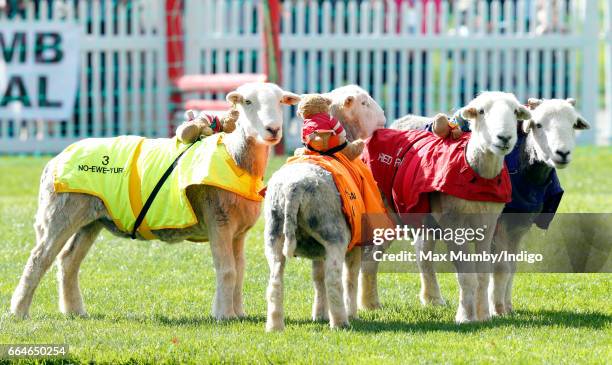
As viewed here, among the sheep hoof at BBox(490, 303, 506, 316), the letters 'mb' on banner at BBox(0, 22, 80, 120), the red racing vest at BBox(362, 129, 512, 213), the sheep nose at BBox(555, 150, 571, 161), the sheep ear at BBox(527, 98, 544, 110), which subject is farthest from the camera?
the letters 'mb' on banner at BBox(0, 22, 80, 120)

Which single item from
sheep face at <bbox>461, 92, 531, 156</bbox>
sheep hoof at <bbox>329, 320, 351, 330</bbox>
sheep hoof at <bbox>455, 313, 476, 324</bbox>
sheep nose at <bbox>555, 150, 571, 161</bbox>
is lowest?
sheep hoof at <bbox>455, 313, 476, 324</bbox>

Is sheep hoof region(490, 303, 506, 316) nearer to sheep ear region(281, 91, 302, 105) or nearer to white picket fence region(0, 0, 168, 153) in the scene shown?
sheep ear region(281, 91, 302, 105)

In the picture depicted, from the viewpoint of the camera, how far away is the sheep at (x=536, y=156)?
24.1 ft

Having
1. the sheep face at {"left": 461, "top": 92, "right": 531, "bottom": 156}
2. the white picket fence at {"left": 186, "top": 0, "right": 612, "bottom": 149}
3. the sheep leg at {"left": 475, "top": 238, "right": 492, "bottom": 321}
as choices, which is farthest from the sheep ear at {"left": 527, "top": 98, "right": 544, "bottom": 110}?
the white picket fence at {"left": 186, "top": 0, "right": 612, "bottom": 149}

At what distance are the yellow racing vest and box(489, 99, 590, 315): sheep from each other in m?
1.60

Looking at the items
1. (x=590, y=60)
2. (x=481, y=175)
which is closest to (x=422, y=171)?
(x=481, y=175)

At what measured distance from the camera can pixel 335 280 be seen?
707 centimetres

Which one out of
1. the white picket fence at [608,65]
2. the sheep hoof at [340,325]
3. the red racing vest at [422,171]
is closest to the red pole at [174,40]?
the white picket fence at [608,65]

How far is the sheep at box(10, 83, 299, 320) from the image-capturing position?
763 cm

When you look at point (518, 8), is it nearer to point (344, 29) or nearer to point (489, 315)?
point (344, 29)

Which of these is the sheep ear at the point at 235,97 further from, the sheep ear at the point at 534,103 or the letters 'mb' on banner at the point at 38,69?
the letters 'mb' on banner at the point at 38,69

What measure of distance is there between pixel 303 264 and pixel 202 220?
2175mm

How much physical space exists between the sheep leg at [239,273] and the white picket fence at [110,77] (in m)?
11.0

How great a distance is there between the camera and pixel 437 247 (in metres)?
8.80
